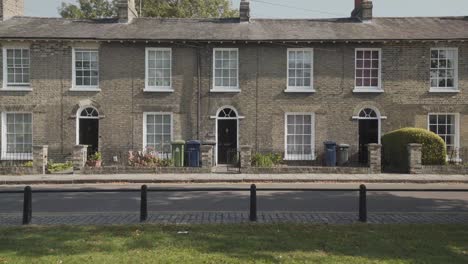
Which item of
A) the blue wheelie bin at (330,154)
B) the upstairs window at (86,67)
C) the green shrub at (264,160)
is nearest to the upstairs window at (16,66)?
the upstairs window at (86,67)

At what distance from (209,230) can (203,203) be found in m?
3.82

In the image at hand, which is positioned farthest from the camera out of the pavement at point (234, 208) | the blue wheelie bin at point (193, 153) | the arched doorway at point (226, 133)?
the arched doorway at point (226, 133)

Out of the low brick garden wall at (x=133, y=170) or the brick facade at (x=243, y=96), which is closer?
the low brick garden wall at (x=133, y=170)

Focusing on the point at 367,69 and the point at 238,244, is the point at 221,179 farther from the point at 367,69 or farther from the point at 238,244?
the point at 238,244

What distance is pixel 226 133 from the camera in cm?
2302

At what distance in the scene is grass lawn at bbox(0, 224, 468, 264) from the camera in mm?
6465

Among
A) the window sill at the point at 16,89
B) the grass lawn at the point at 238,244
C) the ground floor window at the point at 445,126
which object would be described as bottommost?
the grass lawn at the point at 238,244

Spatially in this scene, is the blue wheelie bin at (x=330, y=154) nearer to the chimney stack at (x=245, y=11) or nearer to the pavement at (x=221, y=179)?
the pavement at (x=221, y=179)

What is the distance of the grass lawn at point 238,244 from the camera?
6465 mm

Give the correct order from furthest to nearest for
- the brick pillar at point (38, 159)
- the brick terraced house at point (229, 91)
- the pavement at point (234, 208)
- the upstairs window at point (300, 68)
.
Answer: the upstairs window at point (300, 68) → the brick terraced house at point (229, 91) → the brick pillar at point (38, 159) → the pavement at point (234, 208)

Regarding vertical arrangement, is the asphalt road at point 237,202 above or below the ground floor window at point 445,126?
below

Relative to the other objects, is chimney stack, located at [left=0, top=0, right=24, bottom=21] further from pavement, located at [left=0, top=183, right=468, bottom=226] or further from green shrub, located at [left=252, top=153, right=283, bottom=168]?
green shrub, located at [left=252, top=153, right=283, bottom=168]

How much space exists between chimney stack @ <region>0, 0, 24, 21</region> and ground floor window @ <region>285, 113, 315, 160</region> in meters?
16.5

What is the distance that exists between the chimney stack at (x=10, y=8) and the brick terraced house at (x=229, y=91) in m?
2.83
